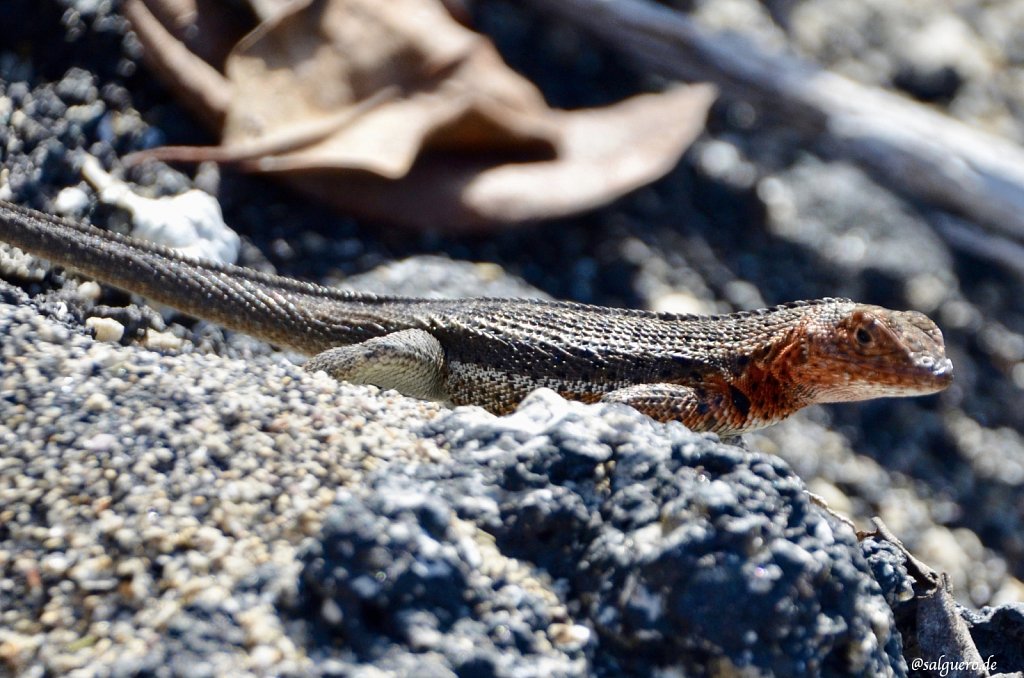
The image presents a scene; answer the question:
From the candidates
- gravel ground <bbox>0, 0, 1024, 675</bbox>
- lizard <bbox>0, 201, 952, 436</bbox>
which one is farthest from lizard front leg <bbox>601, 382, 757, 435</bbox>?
gravel ground <bbox>0, 0, 1024, 675</bbox>

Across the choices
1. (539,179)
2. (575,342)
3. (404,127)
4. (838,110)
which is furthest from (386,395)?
(838,110)

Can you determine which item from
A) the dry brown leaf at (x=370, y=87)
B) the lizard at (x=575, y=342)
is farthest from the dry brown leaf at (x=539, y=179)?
the lizard at (x=575, y=342)

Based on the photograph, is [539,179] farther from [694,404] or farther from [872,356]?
[872,356]

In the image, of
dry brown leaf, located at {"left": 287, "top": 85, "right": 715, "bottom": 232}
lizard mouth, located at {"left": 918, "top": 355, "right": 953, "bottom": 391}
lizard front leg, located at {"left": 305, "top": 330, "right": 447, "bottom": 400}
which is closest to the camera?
lizard front leg, located at {"left": 305, "top": 330, "right": 447, "bottom": 400}

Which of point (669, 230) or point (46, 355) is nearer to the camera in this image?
point (46, 355)

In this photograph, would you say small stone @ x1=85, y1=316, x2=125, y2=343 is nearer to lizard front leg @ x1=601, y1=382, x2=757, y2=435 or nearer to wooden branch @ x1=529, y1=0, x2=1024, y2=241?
lizard front leg @ x1=601, y1=382, x2=757, y2=435

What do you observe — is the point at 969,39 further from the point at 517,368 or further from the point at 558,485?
the point at 558,485

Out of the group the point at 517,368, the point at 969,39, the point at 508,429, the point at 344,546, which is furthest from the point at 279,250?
the point at 969,39
